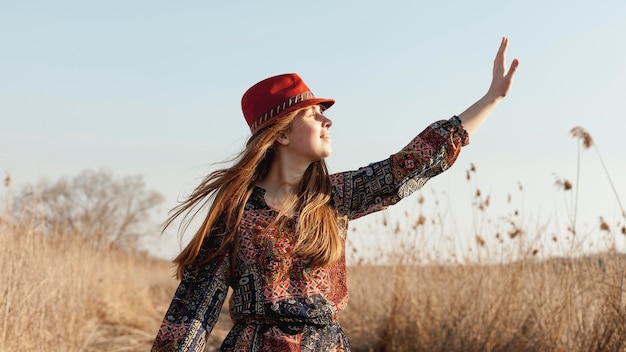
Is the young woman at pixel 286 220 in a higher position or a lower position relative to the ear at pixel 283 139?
lower

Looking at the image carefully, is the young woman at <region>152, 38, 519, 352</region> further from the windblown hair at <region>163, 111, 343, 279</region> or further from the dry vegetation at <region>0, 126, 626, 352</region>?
the dry vegetation at <region>0, 126, 626, 352</region>

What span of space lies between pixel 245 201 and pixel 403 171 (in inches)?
23.5

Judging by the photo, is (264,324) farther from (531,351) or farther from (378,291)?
(378,291)

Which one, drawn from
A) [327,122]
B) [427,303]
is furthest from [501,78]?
[427,303]

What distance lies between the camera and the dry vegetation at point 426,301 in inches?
177

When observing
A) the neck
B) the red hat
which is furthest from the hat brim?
the neck

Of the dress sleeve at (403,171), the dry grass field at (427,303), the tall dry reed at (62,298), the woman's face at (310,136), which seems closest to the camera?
the dress sleeve at (403,171)

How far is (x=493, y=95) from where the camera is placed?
2.62 m

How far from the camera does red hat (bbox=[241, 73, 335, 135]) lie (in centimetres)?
283

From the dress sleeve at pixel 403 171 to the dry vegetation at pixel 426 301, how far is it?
2126mm

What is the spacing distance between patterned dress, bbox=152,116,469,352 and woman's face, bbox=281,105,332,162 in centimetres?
14

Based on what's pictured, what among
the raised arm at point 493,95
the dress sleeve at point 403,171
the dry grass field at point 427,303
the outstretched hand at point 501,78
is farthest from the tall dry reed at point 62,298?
the outstretched hand at point 501,78

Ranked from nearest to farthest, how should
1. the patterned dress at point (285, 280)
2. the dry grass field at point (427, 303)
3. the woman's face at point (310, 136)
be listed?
the patterned dress at point (285, 280) → the woman's face at point (310, 136) → the dry grass field at point (427, 303)

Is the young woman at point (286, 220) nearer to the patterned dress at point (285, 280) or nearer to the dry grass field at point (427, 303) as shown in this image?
the patterned dress at point (285, 280)
